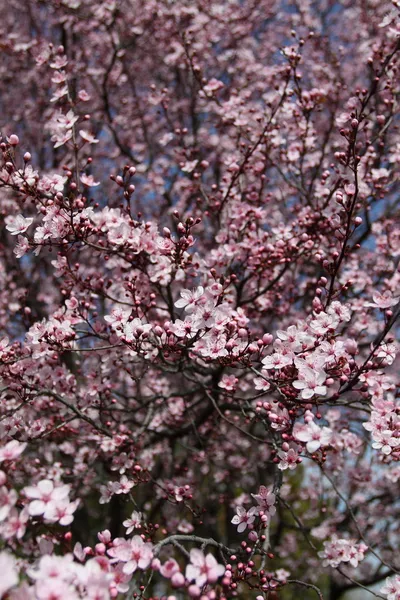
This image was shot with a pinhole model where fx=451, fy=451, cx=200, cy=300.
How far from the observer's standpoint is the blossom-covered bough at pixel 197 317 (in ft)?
9.72

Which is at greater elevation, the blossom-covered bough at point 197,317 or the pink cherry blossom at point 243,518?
the blossom-covered bough at point 197,317

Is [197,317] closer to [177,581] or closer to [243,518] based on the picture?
[243,518]

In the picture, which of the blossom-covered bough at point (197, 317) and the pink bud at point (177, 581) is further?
the blossom-covered bough at point (197, 317)

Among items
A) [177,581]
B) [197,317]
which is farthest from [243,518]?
[197,317]

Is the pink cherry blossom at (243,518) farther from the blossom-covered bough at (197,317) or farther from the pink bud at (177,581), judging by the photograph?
the pink bud at (177,581)

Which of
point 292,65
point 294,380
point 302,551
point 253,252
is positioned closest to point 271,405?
point 294,380

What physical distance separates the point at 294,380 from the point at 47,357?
7.47ft

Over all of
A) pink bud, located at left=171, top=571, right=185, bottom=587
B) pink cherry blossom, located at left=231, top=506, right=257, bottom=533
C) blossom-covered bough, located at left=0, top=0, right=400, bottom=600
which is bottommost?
pink bud, located at left=171, top=571, right=185, bottom=587

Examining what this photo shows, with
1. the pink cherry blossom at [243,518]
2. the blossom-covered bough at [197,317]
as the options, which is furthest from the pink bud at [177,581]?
the pink cherry blossom at [243,518]

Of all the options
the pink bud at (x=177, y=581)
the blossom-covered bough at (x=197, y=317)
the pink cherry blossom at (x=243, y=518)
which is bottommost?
→ the pink bud at (x=177, y=581)

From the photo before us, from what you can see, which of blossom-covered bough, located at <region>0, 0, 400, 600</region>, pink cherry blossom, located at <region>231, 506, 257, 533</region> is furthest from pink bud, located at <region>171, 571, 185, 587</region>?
pink cherry blossom, located at <region>231, 506, 257, 533</region>

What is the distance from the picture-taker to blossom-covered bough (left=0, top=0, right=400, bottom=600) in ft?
9.72

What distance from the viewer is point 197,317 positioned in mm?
3160

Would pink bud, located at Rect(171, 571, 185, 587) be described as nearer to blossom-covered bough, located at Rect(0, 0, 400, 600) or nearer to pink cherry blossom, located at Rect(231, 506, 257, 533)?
blossom-covered bough, located at Rect(0, 0, 400, 600)
